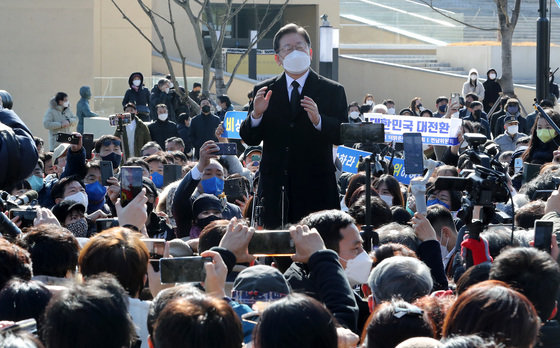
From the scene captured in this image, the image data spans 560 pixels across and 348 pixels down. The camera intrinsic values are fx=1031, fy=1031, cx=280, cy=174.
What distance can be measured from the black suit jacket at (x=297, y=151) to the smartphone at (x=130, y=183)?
0.86 m

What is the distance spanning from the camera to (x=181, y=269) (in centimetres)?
390

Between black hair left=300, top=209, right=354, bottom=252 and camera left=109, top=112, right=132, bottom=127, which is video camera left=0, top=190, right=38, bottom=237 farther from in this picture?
camera left=109, top=112, right=132, bottom=127

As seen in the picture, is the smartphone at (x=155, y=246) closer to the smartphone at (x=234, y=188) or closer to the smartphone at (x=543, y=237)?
the smartphone at (x=543, y=237)

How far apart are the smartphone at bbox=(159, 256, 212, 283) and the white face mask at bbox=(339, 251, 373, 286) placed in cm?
120

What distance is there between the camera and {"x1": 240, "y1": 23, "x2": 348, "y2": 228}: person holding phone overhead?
627 centimetres

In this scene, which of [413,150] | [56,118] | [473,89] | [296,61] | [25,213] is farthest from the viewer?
[473,89]

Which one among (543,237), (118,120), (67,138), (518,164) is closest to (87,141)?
(118,120)

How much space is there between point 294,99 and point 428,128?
5802mm

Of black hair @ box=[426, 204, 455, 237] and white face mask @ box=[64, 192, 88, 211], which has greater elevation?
white face mask @ box=[64, 192, 88, 211]

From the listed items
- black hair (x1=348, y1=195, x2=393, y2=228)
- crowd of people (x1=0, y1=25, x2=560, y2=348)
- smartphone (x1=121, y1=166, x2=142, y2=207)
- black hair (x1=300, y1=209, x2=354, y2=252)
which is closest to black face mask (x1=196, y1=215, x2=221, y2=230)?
crowd of people (x1=0, y1=25, x2=560, y2=348)

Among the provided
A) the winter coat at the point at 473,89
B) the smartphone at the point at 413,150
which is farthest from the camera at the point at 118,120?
the winter coat at the point at 473,89

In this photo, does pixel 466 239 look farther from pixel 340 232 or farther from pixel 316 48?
pixel 316 48

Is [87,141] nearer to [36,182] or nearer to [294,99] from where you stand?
[36,182]

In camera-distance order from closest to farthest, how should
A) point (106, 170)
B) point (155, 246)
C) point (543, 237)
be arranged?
point (543, 237), point (155, 246), point (106, 170)
